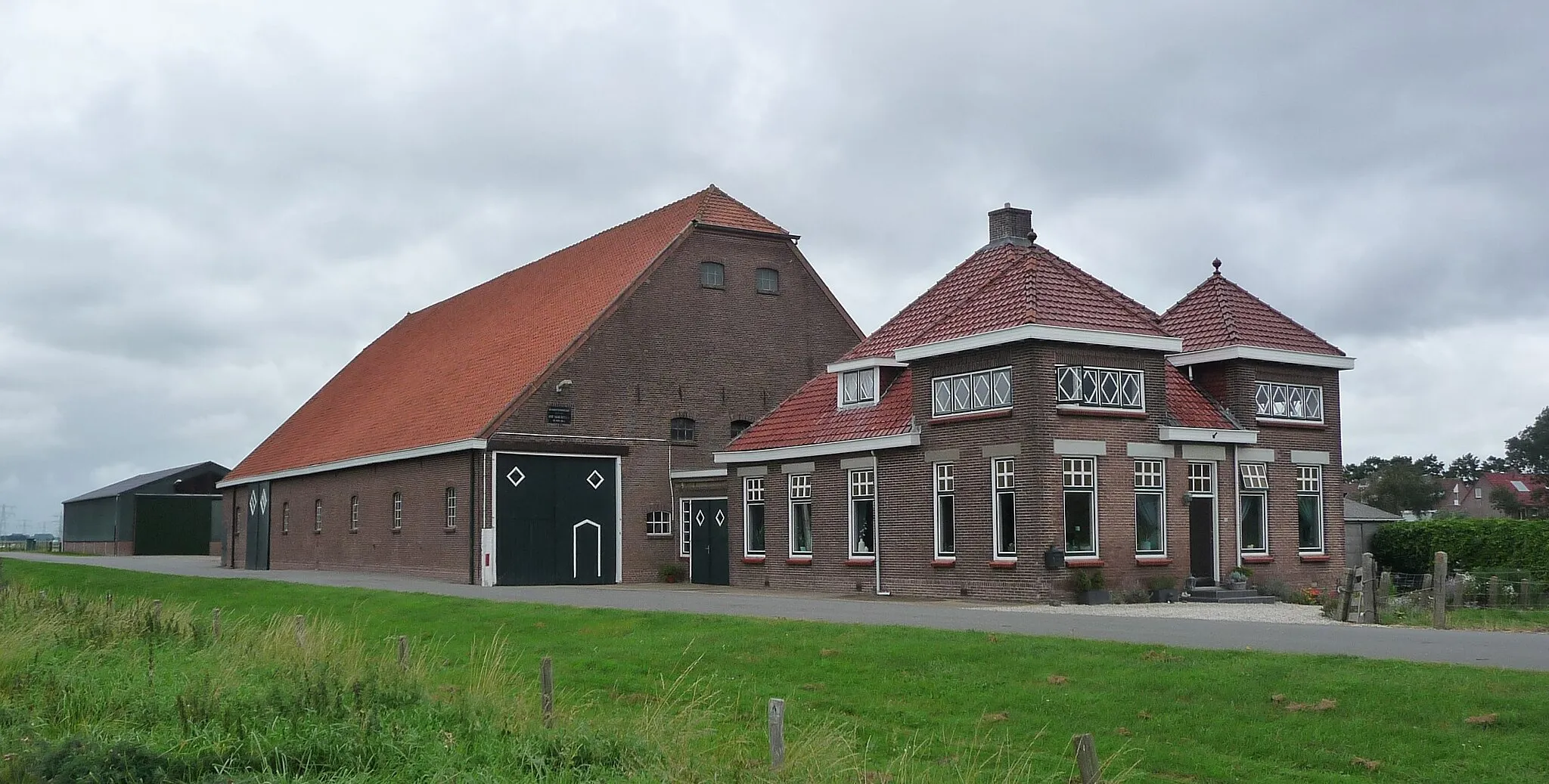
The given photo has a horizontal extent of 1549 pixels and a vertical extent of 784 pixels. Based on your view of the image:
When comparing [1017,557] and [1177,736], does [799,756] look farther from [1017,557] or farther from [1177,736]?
[1017,557]

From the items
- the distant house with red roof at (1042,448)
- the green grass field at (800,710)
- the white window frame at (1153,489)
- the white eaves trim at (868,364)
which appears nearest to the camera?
the green grass field at (800,710)

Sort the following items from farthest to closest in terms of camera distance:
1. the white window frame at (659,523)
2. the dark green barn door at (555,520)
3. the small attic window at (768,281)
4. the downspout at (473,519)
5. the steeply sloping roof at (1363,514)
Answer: the steeply sloping roof at (1363,514), the small attic window at (768,281), the white window frame at (659,523), the dark green barn door at (555,520), the downspout at (473,519)

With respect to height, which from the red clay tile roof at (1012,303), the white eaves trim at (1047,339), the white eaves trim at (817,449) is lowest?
the white eaves trim at (817,449)

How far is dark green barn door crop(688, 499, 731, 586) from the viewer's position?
3547 cm

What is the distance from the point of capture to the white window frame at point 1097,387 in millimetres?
26422

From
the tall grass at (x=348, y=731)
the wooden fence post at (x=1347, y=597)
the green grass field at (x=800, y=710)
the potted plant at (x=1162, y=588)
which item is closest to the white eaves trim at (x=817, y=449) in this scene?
the potted plant at (x=1162, y=588)

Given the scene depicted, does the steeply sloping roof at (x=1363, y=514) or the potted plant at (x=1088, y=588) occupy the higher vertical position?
the steeply sloping roof at (x=1363, y=514)

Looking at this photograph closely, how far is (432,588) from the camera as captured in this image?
31.4 metres

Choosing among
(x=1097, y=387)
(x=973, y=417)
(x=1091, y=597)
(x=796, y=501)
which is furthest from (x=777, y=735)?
(x=796, y=501)

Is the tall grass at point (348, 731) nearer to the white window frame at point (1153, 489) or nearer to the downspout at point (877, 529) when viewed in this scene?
the white window frame at point (1153, 489)

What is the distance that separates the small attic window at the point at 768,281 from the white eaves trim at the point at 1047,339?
12.4m

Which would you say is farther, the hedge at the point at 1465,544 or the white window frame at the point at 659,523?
the white window frame at the point at 659,523

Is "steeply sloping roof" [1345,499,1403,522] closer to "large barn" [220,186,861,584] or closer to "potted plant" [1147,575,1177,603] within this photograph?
"large barn" [220,186,861,584]

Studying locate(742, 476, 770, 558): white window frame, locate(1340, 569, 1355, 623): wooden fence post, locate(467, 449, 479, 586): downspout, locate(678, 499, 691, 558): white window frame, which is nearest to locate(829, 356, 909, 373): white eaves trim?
locate(742, 476, 770, 558): white window frame
